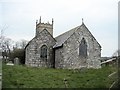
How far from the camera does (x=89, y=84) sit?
21.8m

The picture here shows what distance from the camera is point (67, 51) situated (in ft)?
113

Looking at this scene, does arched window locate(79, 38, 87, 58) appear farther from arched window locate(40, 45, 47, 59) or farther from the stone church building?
arched window locate(40, 45, 47, 59)

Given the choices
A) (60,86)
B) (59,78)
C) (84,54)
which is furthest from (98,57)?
(60,86)

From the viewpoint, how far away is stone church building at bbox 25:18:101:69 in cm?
3459

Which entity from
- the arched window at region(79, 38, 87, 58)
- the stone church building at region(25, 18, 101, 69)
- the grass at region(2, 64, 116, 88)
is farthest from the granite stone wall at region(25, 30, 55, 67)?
the grass at region(2, 64, 116, 88)

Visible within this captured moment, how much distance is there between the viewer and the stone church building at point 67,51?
113ft

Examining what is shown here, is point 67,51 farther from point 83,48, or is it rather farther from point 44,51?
point 44,51

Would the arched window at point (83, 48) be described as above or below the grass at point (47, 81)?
above

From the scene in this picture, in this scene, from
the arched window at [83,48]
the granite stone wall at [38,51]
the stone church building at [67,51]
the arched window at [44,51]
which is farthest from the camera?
the arched window at [44,51]

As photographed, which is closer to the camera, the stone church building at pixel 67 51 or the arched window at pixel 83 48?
the stone church building at pixel 67 51

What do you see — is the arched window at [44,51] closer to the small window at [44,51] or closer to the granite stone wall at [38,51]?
the small window at [44,51]

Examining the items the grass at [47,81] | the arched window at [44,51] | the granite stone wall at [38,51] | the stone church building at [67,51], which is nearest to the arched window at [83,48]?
the stone church building at [67,51]

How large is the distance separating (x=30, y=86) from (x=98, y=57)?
58.3 ft

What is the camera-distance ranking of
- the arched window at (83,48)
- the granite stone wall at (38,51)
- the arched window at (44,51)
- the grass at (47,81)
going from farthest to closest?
the arched window at (44,51) → the granite stone wall at (38,51) → the arched window at (83,48) → the grass at (47,81)
